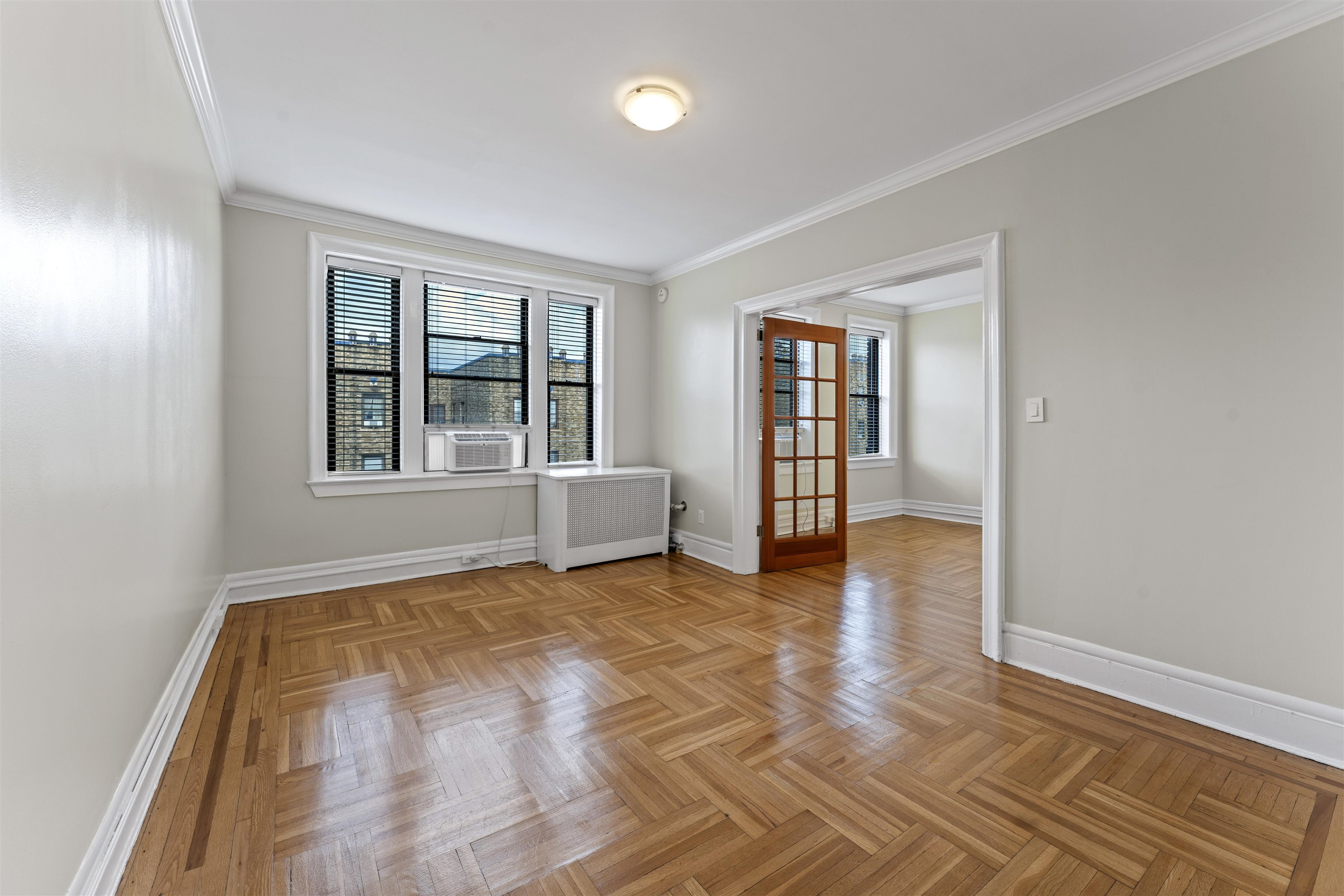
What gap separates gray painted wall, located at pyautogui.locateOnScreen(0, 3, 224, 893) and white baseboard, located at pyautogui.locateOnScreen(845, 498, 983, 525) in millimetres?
6140

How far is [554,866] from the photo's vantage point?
1.50 metres

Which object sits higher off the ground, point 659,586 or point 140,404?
point 140,404

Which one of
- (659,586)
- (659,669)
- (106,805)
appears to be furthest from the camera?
(659,586)

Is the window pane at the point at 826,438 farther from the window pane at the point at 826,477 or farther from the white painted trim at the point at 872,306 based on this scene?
the white painted trim at the point at 872,306

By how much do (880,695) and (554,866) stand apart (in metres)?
1.54

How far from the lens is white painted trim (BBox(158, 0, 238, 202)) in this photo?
201 cm

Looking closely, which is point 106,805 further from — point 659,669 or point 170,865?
point 659,669

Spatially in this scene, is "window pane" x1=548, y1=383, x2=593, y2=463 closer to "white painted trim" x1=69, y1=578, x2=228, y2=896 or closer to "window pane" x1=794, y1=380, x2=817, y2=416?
"window pane" x1=794, y1=380, x2=817, y2=416

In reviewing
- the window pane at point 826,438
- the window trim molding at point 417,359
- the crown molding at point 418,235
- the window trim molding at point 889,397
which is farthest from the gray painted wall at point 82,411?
the window trim molding at point 889,397

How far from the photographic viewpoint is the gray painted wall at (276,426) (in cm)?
363

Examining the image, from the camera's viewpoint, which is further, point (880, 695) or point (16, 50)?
point (880, 695)

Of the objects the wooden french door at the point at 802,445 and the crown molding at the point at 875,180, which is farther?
the wooden french door at the point at 802,445

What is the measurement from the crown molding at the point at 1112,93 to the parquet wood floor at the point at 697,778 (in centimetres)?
249

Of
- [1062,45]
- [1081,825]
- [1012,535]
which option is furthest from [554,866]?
[1062,45]
